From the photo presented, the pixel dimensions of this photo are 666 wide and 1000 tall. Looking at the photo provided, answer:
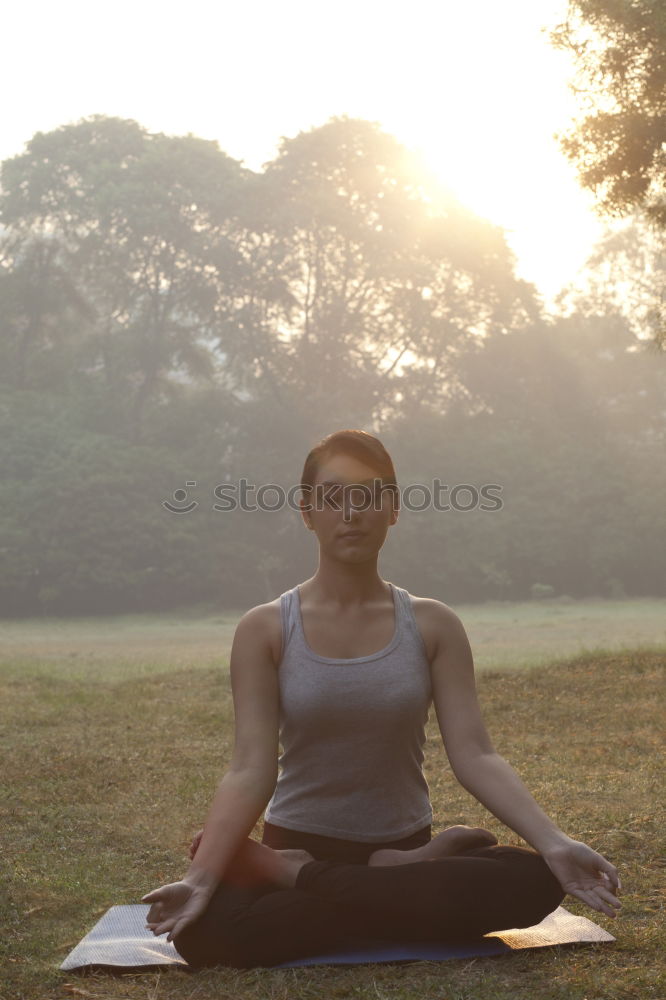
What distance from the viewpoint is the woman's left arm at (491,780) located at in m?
3.15

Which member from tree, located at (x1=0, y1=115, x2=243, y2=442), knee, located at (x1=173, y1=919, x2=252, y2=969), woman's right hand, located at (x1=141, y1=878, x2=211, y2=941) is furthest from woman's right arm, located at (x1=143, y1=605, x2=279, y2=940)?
tree, located at (x1=0, y1=115, x2=243, y2=442)

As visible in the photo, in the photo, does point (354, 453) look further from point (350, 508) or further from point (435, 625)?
point (435, 625)

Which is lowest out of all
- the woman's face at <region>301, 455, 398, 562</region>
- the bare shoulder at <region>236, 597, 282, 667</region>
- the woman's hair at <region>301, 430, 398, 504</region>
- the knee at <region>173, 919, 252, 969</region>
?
the knee at <region>173, 919, 252, 969</region>

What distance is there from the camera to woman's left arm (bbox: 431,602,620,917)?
10.3 ft

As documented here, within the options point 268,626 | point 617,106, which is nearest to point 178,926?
point 268,626

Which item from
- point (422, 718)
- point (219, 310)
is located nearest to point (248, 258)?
point (219, 310)

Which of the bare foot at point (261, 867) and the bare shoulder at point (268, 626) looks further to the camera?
the bare shoulder at point (268, 626)

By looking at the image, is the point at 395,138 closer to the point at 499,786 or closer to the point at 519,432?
the point at 519,432

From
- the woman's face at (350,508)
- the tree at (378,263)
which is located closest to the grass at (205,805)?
the woman's face at (350,508)

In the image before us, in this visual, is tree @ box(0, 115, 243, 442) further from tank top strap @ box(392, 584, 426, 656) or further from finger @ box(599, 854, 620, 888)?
finger @ box(599, 854, 620, 888)

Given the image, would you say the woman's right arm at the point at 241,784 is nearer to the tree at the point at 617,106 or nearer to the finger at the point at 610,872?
the finger at the point at 610,872

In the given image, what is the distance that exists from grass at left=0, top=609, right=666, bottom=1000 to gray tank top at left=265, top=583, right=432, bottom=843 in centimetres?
43

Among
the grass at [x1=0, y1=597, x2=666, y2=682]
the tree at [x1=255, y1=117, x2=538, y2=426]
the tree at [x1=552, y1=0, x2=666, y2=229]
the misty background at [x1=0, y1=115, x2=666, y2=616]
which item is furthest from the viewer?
the tree at [x1=255, y1=117, x2=538, y2=426]

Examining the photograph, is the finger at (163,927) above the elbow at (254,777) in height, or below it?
below
